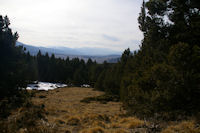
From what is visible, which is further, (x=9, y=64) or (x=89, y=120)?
(x=9, y=64)

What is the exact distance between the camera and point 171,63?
9906 millimetres

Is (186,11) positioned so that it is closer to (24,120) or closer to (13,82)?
(24,120)

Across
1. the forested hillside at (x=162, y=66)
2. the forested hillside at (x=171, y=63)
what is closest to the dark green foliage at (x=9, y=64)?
the forested hillside at (x=162, y=66)

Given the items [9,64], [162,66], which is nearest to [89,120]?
[162,66]

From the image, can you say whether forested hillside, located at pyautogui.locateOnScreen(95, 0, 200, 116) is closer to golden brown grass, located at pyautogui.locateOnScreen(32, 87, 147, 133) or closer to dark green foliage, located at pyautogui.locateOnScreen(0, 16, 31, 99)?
golden brown grass, located at pyautogui.locateOnScreen(32, 87, 147, 133)

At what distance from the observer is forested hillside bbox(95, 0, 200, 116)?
9.48 meters

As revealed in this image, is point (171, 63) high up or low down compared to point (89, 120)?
up

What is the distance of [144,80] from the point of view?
1144 cm

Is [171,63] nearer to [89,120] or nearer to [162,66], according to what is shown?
[162,66]

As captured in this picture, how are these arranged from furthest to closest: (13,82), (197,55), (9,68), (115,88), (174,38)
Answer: (115,88) → (9,68) → (13,82) → (174,38) → (197,55)

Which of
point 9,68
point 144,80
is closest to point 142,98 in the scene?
point 144,80

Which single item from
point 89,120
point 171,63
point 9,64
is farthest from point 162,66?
point 9,64

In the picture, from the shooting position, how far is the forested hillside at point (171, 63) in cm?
948

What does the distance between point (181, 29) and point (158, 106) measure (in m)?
5.41
